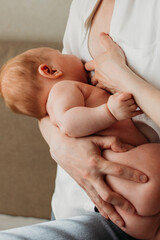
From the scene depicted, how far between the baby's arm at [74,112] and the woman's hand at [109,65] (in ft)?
0.24

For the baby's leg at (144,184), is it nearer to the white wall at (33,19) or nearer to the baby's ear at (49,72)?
the baby's ear at (49,72)

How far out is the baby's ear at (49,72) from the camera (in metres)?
1.02

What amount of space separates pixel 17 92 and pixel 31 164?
2.40ft

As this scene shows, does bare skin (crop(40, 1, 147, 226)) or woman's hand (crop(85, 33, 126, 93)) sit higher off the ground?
woman's hand (crop(85, 33, 126, 93))

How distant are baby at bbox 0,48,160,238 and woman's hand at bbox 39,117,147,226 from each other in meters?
0.02

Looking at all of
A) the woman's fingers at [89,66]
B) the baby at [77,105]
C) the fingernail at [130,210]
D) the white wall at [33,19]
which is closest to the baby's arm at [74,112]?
the baby at [77,105]

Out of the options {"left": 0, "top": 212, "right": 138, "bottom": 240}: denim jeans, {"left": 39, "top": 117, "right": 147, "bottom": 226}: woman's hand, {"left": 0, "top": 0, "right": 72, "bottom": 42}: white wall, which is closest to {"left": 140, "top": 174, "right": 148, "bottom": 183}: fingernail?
{"left": 39, "top": 117, "right": 147, "bottom": 226}: woman's hand

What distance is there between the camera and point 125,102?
2.60ft

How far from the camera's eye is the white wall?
1624mm

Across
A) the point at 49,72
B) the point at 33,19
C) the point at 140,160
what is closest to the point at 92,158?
the point at 140,160

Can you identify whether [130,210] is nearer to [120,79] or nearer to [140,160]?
[140,160]

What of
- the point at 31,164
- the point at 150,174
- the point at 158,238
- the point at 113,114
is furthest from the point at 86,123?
Answer: the point at 31,164

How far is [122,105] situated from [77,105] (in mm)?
167

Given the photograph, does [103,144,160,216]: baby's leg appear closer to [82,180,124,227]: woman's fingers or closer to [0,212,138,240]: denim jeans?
[82,180,124,227]: woman's fingers
